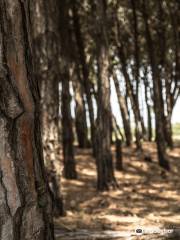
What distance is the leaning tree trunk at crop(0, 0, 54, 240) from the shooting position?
7.41 feet

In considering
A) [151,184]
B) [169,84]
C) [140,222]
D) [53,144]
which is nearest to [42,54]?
[53,144]

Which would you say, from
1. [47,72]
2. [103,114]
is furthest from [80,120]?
[47,72]

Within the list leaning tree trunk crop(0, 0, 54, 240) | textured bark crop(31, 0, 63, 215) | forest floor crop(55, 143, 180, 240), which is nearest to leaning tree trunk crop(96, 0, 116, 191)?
forest floor crop(55, 143, 180, 240)

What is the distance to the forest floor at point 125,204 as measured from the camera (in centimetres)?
491

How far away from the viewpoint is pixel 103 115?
35.6ft

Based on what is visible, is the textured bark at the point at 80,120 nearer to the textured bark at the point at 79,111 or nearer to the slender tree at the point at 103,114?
the textured bark at the point at 79,111

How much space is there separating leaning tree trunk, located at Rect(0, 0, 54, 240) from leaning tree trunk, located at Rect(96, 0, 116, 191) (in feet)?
27.3

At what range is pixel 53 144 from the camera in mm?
7605

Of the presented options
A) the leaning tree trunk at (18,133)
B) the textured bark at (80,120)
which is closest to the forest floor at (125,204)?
the leaning tree trunk at (18,133)

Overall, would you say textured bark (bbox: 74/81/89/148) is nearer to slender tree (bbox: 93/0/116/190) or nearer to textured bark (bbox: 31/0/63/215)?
slender tree (bbox: 93/0/116/190)

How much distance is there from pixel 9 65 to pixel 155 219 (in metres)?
5.60

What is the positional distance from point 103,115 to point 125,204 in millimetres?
2396

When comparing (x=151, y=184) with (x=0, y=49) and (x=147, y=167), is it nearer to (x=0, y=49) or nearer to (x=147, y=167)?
(x=147, y=167)

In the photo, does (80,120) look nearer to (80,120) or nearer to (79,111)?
(80,120)
